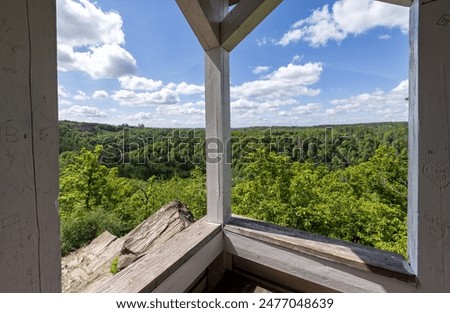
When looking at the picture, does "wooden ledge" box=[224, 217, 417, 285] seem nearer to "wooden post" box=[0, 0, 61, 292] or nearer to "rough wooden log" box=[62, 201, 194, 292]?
"rough wooden log" box=[62, 201, 194, 292]

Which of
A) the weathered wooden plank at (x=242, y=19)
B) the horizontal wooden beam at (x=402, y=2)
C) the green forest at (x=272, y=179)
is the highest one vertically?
the weathered wooden plank at (x=242, y=19)

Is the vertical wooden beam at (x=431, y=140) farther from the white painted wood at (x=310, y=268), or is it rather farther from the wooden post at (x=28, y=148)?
the wooden post at (x=28, y=148)

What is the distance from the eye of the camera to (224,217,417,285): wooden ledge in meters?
0.84

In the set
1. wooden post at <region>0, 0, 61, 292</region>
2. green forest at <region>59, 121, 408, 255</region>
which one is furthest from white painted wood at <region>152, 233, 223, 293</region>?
green forest at <region>59, 121, 408, 255</region>

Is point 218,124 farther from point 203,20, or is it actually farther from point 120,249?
point 120,249

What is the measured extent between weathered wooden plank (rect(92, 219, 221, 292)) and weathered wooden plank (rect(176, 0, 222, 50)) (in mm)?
951

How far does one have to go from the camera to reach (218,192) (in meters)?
1.14

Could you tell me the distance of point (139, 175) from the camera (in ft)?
13.9

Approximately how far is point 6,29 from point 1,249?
346mm

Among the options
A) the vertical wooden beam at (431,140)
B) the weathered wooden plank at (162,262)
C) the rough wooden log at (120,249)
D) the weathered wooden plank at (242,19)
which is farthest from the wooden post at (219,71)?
the vertical wooden beam at (431,140)

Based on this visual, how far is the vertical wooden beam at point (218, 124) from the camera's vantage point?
3.58 ft

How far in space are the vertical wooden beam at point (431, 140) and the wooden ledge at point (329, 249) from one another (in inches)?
3.0

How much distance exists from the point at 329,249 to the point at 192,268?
2.06 ft

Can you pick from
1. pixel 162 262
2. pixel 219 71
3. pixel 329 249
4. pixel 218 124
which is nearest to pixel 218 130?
pixel 218 124
